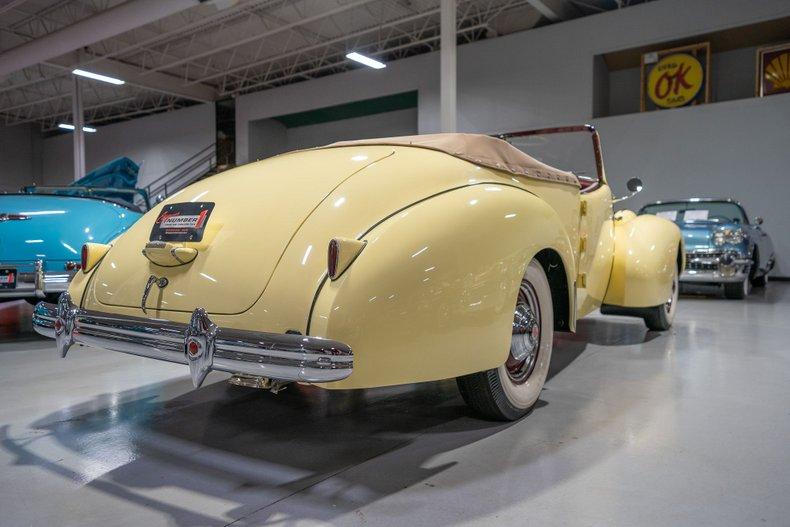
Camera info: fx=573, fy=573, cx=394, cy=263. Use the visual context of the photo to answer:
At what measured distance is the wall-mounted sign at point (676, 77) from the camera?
10945 millimetres

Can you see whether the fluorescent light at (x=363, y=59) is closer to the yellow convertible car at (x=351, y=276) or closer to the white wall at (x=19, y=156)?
the yellow convertible car at (x=351, y=276)

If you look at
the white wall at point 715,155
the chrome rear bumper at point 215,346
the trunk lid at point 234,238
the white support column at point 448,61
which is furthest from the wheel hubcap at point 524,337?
the white wall at point 715,155

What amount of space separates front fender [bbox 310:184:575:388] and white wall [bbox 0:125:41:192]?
26.4m

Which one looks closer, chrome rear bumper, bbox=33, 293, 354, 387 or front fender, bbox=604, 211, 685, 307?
chrome rear bumper, bbox=33, 293, 354, 387

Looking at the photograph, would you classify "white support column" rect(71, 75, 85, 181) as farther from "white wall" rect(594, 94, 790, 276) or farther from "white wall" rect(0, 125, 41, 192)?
"white wall" rect(594, 94, 790, 276)

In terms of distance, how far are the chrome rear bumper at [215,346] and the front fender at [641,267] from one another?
2576 millimetres

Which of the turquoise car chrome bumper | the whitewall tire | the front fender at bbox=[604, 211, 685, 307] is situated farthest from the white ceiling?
the whitewall tire

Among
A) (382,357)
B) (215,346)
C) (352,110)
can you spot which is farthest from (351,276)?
(352,110)

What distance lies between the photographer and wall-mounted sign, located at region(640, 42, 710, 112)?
10.9 metres

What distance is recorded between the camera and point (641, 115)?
1130 cm

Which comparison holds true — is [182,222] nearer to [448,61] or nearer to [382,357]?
[382,357]

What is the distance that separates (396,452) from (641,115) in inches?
436

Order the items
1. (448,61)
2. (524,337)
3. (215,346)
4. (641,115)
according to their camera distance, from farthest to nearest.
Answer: (641,115)
(448,61)
(524,337)
(215,346)

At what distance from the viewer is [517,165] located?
2.54m
